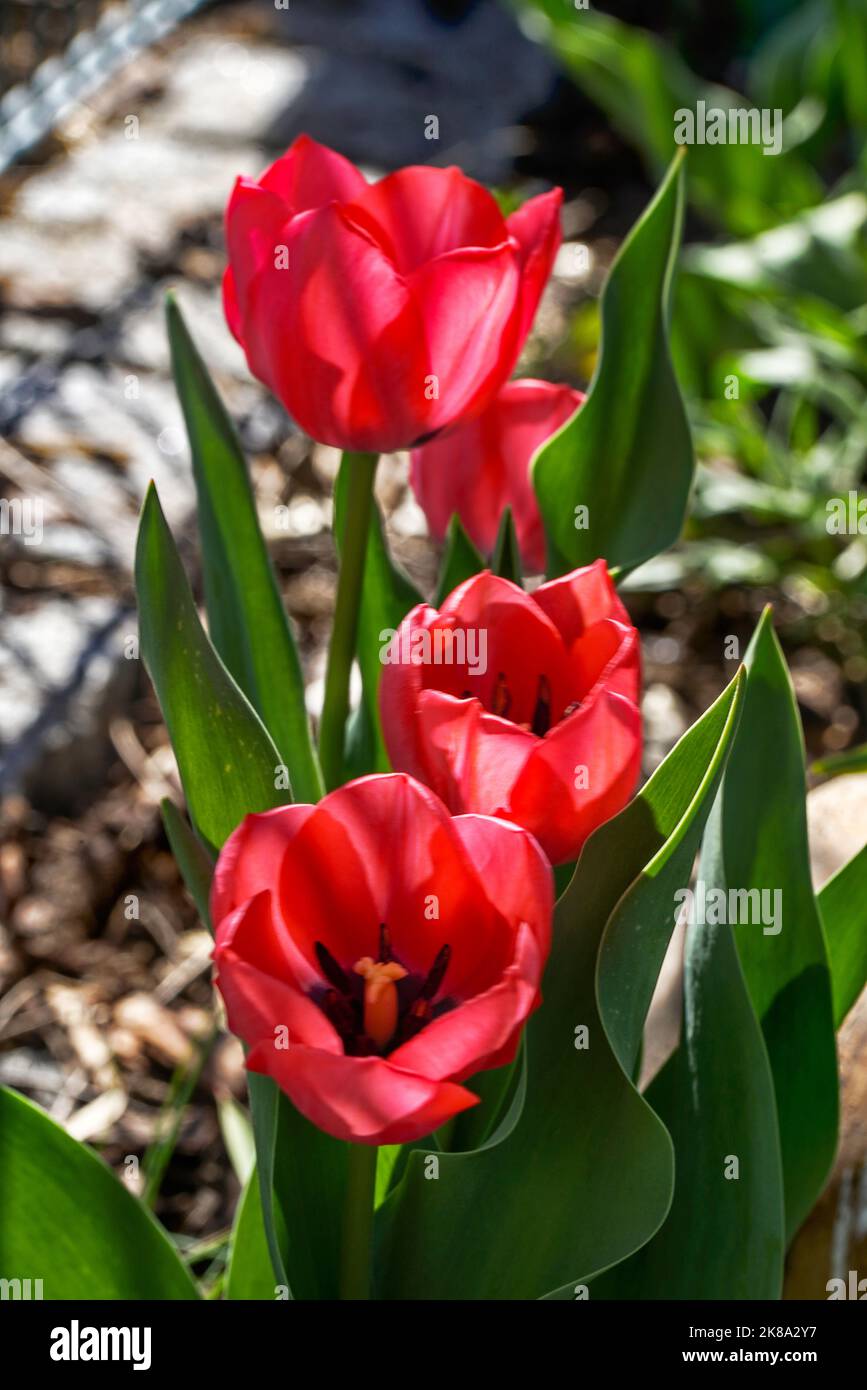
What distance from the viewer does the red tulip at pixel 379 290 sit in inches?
24.4

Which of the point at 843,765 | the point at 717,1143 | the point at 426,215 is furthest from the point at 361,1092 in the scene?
the point at 843,765

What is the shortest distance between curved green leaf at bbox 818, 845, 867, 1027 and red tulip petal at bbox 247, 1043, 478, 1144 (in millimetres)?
393

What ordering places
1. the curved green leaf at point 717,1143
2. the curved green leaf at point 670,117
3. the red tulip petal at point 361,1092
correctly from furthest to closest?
the curved green leaf at point 670,117 → the curved green leaf at point 717,1143 → the red tulip petal at point 361,1092

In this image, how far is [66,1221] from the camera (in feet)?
2.45

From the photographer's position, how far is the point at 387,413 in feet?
2.13

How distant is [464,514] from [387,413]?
15 cm

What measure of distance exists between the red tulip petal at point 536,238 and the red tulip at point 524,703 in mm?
148

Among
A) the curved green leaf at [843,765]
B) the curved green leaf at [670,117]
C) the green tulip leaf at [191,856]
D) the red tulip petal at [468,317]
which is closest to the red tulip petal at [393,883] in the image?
the green tulip leaf at [191,856]

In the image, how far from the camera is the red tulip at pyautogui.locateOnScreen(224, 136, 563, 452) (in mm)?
619

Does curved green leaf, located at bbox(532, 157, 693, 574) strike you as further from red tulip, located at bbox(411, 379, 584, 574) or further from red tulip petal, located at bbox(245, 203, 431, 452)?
red tulip petal, located at bbox(245, 203, 431, 452)

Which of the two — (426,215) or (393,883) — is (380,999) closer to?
(393,883)

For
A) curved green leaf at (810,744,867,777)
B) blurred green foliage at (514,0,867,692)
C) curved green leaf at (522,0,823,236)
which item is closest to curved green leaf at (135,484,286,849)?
curved green leaf at (810,744,867,777)

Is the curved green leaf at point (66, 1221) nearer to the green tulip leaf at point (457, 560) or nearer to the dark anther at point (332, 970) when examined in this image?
the dark anther at point (332, 970)
